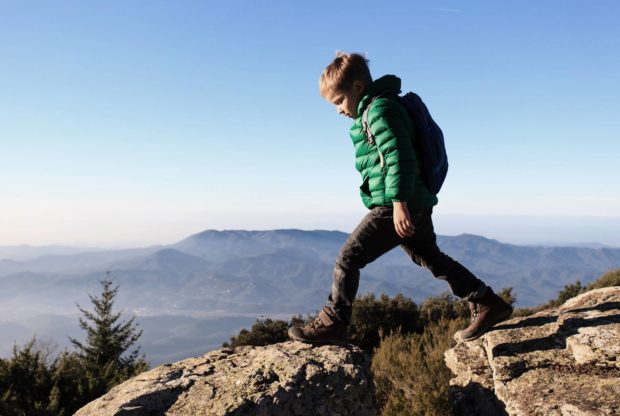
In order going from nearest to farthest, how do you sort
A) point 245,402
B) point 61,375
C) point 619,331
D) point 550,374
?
point 245,402
point 550,374
point 619,331
point 61,375

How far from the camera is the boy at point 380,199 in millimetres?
3264

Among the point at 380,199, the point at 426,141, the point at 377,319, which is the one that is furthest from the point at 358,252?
the point at 377,319

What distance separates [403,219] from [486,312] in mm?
1559

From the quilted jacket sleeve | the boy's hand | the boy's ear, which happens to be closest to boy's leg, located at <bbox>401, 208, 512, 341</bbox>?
the boy's hand

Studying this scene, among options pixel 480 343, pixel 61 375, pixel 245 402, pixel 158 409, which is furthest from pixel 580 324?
pixel 61 375

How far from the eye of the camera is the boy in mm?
3264

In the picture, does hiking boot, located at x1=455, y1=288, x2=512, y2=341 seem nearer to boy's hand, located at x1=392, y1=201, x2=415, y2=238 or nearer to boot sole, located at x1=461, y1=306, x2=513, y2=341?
boot sole, located at x1=461, y1=306, x2=513, y2=341

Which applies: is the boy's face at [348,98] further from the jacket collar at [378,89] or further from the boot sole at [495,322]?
the boot sole at [495,322]

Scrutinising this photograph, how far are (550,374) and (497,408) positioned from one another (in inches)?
19.6

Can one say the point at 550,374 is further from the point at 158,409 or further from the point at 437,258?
the point at 158,409

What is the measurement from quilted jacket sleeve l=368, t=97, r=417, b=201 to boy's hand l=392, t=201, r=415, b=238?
0.06m

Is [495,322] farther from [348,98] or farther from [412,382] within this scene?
[348,98]

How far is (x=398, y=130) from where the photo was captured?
325cm

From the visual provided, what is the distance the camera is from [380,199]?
3.50 meters
